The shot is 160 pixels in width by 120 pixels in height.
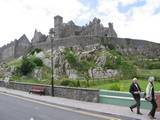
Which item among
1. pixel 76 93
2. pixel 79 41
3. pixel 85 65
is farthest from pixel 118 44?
pixel 76 93

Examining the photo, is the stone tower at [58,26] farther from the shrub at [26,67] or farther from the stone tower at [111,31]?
the shrub at [26,67]

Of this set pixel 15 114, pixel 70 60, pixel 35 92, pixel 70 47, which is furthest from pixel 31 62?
pixel 15 114

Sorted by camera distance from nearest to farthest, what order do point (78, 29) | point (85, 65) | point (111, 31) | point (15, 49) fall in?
point (85, 65) → point (111, 31) → point (78, 29) → point (15, 49)

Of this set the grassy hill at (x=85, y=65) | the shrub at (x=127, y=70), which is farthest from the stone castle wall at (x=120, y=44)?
the shrub at (x=127, y=70)

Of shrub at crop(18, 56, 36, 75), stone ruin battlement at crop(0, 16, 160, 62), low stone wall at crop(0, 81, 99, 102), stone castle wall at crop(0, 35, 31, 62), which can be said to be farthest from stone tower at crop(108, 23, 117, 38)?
low stone wall at crop(0, 81, 99, 102)

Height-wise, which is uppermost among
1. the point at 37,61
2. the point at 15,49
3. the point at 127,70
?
the point at 15,49

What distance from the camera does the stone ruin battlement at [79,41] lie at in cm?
8169

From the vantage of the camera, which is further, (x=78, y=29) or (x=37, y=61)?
(x=78, y=29)

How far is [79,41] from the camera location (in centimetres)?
8038

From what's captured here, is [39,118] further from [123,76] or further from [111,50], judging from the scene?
[111,50]

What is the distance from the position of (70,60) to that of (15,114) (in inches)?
1991

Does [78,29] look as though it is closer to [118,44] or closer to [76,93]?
[118,44]

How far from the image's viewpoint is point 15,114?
729 inches

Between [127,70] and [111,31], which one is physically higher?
[111,31]
